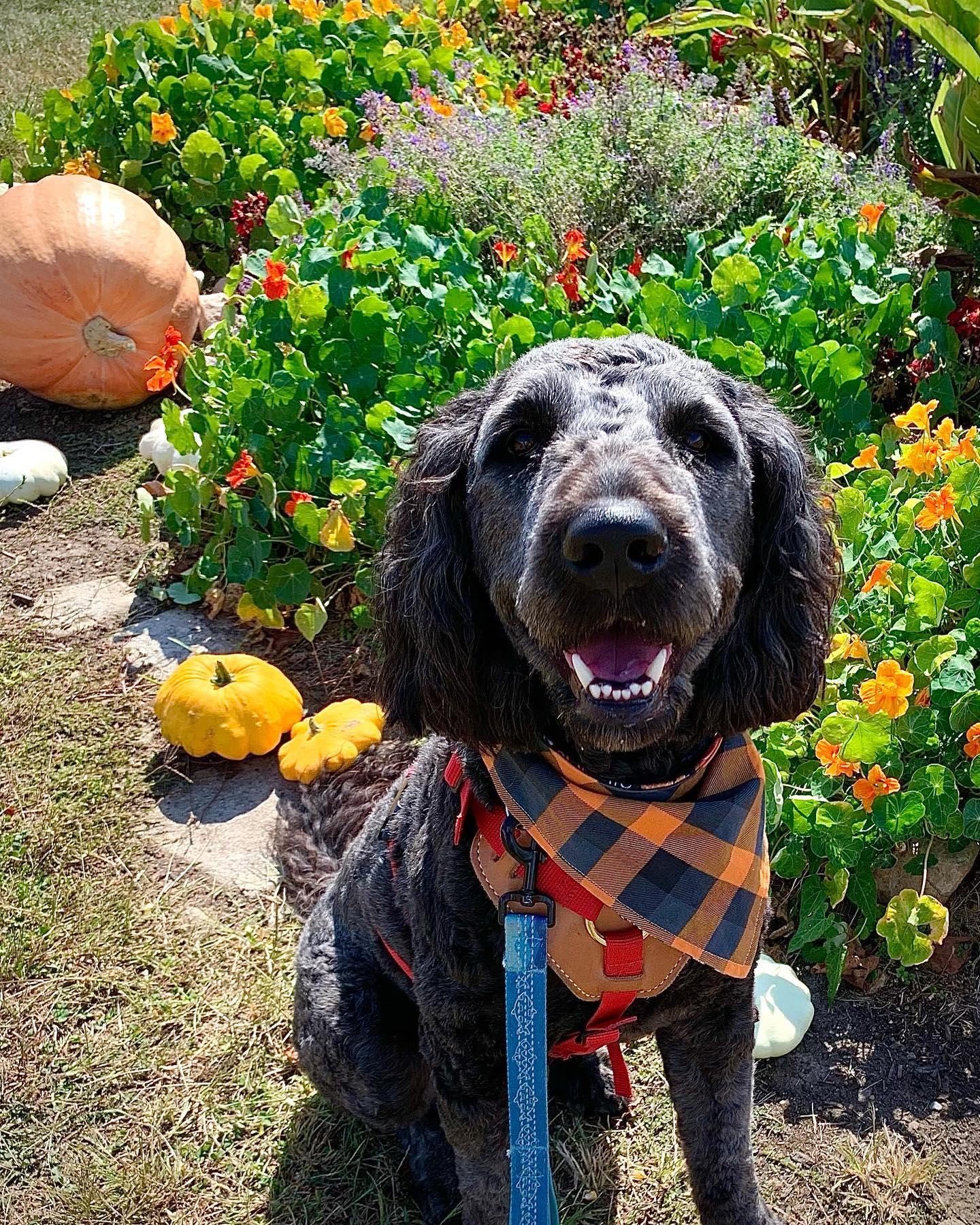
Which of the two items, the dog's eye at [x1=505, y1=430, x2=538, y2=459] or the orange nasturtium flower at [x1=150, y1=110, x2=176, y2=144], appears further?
the orange nasturtium flower at [x1=150, y1=110, x2=176, y2=144]

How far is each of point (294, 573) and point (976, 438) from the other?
7.73 feet

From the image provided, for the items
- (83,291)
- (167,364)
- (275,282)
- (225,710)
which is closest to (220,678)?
(225,710)

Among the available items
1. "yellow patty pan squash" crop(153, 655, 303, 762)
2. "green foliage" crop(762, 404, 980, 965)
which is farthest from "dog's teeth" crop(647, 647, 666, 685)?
"yellow patty pan squash" crop(153, 655, 303, 762)

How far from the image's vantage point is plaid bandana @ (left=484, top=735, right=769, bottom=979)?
200 centimetres

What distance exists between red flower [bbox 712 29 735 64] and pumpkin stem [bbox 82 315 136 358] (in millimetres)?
3773

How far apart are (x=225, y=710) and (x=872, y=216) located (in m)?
3.05

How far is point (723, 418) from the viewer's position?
2.06m

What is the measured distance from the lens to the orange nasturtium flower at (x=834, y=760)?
274cm

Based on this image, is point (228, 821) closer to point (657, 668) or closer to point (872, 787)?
point (872, 787)

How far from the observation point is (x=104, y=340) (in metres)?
5.43

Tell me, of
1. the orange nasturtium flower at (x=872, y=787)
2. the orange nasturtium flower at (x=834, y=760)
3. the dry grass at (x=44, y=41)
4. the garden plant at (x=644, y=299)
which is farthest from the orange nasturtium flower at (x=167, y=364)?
the dry grass at (x=44, y=41)

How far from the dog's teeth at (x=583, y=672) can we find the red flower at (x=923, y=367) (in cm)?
258

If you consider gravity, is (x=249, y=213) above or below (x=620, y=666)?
below

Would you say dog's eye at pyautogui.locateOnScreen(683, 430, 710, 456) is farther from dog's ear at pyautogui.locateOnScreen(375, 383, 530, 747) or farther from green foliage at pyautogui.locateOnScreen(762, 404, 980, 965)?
green foliage at pyautogui.locateOnScreen(762, 404, 980, 965)
